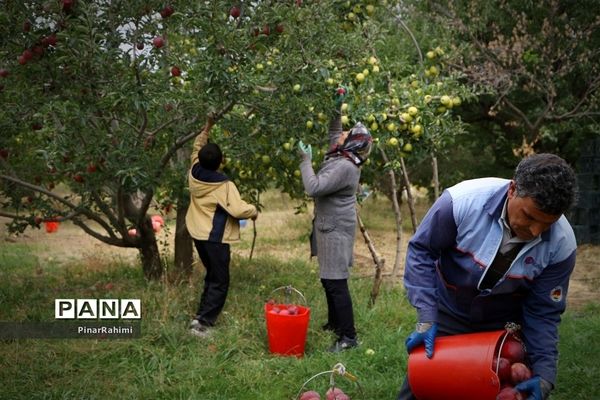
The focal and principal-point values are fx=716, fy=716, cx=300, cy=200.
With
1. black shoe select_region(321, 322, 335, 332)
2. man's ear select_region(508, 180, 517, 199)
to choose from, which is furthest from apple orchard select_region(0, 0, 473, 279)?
man's ear select_region(508, 180, 517, 199)

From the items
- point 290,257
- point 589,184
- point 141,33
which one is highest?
point 141,33

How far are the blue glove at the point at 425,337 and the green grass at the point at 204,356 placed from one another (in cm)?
77

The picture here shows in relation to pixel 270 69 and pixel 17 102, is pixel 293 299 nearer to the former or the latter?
pixel 270 69

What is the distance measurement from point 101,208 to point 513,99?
7.42 meters

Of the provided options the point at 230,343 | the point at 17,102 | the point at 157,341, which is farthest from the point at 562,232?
the point at 17,102

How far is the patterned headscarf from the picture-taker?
4.77 metres

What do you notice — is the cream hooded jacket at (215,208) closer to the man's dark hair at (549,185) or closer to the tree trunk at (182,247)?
the tree trunk at (182,247)

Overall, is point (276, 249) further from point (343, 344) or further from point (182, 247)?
point (343, 344)

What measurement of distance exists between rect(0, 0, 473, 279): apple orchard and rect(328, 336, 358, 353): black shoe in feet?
4.69

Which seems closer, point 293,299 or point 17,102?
point 17,102

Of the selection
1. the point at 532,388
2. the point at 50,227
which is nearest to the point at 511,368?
the point at 532,388

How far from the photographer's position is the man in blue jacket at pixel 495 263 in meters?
2.64

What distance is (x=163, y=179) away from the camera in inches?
222

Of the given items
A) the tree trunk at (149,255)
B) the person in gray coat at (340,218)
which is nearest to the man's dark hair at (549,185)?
the person in gray coat at (340,218)
